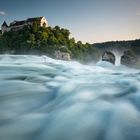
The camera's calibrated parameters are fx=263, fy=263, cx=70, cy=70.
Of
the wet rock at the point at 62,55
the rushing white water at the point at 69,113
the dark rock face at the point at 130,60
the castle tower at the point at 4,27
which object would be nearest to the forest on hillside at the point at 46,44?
the dark rock face at the point at 130,60

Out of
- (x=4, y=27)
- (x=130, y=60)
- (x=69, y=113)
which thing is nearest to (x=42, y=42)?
(x=130, y=60)

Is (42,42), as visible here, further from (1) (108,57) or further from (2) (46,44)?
(1) (108,57)

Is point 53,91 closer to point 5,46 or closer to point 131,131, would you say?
point 131,131

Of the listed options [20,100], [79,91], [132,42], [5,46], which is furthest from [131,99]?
[132,42]

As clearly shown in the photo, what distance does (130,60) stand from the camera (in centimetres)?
4050

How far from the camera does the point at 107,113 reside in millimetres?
5121

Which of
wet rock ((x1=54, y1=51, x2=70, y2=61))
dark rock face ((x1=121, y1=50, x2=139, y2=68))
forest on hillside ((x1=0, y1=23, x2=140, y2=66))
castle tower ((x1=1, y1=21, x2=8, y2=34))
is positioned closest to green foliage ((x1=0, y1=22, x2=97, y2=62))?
forest on hillside ((x1=0, y1=23, x2=140, y2=66))

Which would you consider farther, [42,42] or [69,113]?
[42,42]

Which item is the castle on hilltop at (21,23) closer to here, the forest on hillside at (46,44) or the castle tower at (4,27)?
the castle tower at (4,27)

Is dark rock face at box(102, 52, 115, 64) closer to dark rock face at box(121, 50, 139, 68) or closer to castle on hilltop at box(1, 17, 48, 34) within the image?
dark rock face at box(121, 50, 139, 68)

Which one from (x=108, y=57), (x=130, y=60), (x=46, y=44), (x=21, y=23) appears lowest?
(x=130, y=60)

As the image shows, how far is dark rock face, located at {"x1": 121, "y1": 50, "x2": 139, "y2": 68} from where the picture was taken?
39.6m

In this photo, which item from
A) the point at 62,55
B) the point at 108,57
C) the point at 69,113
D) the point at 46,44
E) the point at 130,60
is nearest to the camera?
the point at 69,113

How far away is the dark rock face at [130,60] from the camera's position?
3958 centimetres
